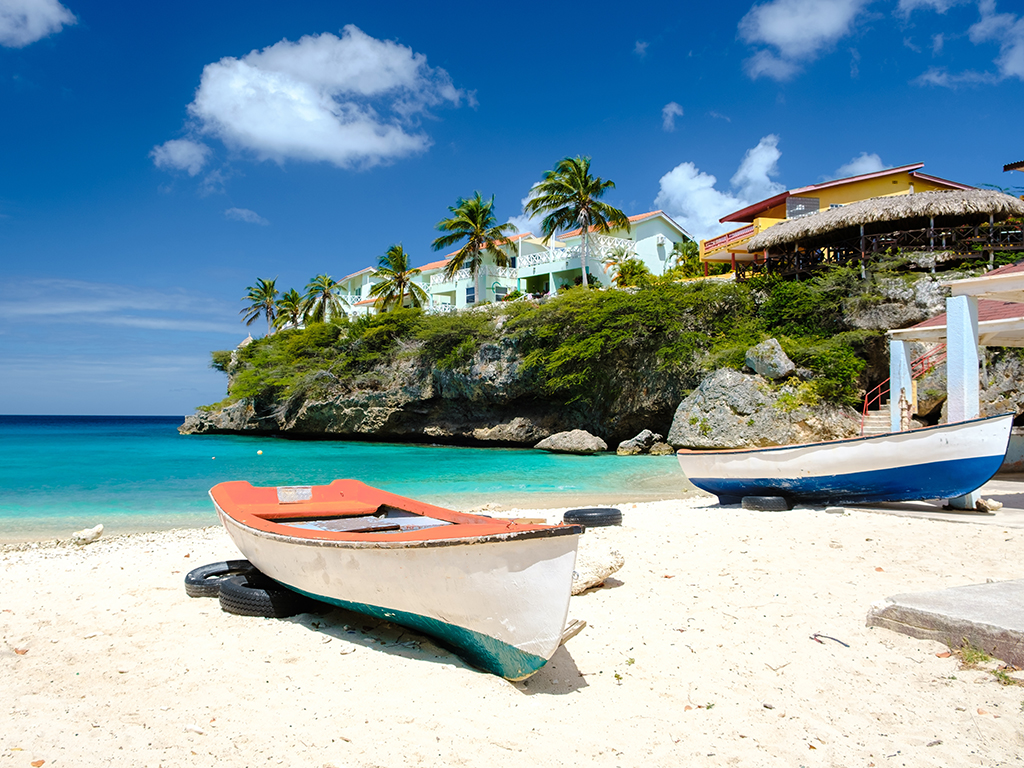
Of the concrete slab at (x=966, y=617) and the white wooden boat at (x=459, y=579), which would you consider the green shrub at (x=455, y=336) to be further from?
the concrete slab at (x=966, y=617)

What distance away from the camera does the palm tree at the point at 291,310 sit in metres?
52.2

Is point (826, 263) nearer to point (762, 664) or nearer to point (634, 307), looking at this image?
point (634, 307)

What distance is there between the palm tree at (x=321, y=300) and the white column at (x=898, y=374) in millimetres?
42069

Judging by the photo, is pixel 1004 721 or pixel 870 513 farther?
pixel 870 513

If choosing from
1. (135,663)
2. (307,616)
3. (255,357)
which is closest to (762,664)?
(307,616)

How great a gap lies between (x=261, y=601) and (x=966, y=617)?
5189 mm

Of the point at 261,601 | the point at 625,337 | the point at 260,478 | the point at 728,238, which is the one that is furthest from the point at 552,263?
the point at 261,601

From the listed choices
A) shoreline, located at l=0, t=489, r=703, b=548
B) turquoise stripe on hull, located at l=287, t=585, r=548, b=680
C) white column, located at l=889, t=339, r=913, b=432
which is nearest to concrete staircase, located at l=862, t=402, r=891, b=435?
white column, located at l=889, t=339, r=913, b=432

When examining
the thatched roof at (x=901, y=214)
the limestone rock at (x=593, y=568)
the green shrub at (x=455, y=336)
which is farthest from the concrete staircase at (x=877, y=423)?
the green shrub at (x=455, y=336)

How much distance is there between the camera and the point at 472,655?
153 inches

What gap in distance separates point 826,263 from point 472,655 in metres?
23.5

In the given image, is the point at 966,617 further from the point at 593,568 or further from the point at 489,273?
the point at 489,273

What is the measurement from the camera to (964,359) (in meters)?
8.38

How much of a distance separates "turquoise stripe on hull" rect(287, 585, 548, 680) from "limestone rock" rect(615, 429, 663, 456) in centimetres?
2108
